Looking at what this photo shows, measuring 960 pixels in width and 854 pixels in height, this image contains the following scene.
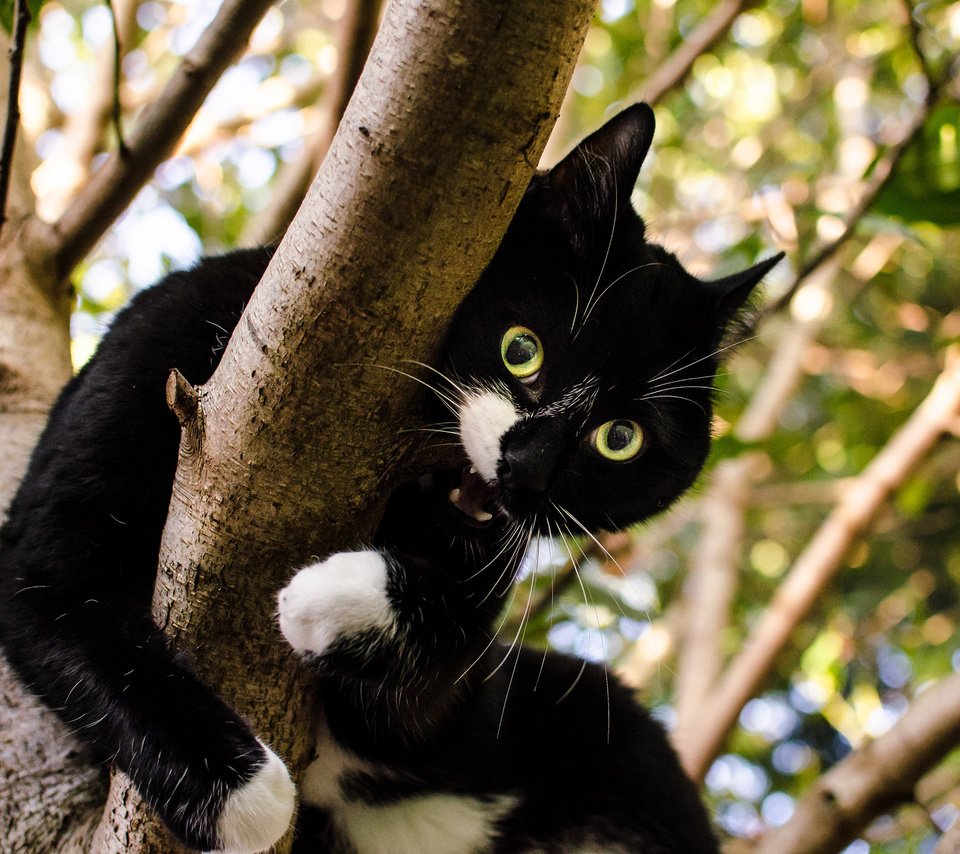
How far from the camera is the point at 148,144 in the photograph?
207cm

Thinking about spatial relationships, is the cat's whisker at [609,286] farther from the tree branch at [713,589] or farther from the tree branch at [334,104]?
the tree branch at [713,589]

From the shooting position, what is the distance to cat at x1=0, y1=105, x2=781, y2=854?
141 cm

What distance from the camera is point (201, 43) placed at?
199 centimetres

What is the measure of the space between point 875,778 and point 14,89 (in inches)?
88.4

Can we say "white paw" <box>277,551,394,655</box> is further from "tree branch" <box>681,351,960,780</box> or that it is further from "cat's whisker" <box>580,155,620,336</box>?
"tree branch" <box>681,351,960,780</box>

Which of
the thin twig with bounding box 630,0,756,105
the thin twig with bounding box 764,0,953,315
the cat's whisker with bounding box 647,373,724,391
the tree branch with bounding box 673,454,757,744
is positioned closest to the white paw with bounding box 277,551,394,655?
the cat's whisker with bounding box 647,373,724,391

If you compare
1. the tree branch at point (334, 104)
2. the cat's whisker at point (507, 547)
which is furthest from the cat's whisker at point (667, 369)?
the tree branch at point (334, 104)

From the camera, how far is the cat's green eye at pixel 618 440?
5.59 ft

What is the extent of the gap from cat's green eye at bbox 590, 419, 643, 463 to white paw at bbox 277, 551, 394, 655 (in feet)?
1.52

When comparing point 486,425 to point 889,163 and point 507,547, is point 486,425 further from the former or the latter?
point 889,163

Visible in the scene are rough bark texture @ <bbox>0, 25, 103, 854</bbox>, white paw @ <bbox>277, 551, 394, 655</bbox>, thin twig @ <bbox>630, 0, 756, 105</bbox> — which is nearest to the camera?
white paw @ <bbox>277, 551, 394, 655</bbox>

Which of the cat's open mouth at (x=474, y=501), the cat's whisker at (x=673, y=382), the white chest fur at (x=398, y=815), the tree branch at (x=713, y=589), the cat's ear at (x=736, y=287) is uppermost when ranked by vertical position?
the cat's ear at (x=736, y=287)

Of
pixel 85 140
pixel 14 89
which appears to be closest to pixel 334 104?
pixel 14 89

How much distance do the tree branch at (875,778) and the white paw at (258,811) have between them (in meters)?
→ 1.27
